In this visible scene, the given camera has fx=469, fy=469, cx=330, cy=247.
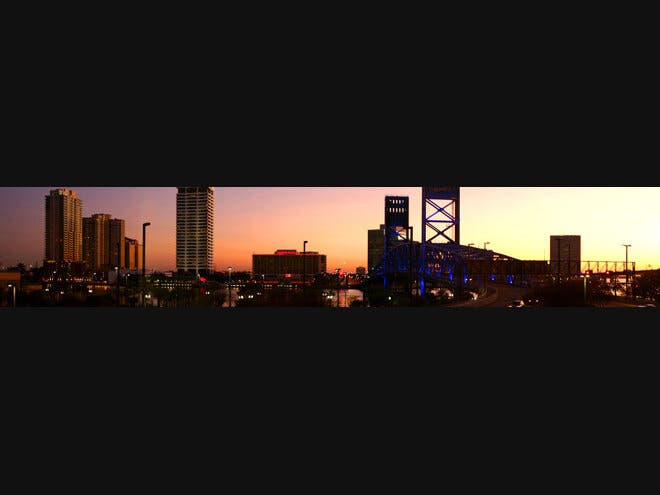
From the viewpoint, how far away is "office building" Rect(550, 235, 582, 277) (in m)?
8.88

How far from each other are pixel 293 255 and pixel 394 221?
2111mm

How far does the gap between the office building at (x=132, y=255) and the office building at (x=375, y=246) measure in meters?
4.43

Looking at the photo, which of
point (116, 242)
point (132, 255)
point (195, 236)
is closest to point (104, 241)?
point (116, 242)

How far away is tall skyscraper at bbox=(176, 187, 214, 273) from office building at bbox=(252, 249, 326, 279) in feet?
3.08

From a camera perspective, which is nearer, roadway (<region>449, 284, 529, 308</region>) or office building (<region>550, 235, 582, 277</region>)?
roadway (<region>449, 284, 529, 308</region>)

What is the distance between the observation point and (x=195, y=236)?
9.07 metres

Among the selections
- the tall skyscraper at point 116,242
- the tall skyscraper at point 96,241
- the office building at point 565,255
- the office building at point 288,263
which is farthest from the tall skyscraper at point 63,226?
the office building at point 565,255

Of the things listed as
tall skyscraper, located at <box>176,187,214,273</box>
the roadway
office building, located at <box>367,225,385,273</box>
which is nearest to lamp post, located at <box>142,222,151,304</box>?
tall skyscraper, located at <box>176,187,214,273</box>

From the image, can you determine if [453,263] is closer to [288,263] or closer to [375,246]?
[375,246]

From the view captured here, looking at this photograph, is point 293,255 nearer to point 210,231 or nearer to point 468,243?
point 210,231

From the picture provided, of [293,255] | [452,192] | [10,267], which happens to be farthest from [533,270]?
[10,267]

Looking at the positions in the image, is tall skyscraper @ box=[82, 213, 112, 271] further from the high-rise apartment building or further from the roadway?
the roadway

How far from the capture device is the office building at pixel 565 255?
888cm

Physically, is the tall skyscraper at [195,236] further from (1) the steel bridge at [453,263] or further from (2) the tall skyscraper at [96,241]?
(1) the steel bridge at [453,263]
